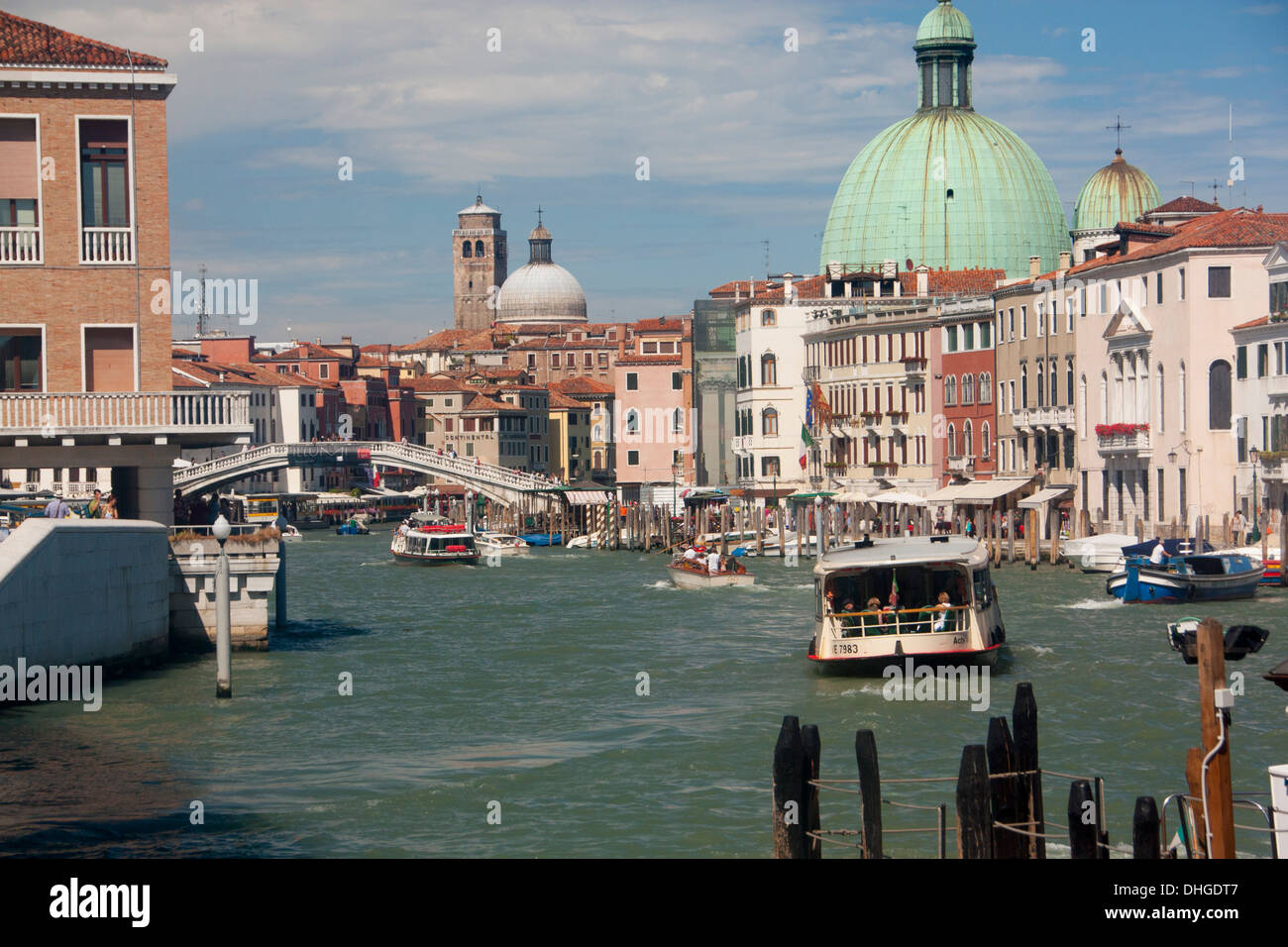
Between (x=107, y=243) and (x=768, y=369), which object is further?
(x=768, y=369)

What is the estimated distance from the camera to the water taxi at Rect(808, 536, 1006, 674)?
67.4 feet

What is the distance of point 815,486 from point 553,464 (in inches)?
1964

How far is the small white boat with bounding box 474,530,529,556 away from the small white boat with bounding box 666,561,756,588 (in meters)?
14.7

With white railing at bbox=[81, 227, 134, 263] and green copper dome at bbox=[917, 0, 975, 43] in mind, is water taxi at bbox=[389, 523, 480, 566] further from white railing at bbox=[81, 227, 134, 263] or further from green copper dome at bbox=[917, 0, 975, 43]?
green copper dome at bbox=[917, 0, 975, 43]

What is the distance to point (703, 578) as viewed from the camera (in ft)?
121

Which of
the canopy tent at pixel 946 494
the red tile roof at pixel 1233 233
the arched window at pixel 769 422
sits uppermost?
the red tile roof at pixel 1233 233

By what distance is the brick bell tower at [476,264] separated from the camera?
506ft

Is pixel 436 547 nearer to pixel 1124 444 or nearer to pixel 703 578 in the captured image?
pixel 703 578

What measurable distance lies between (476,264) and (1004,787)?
145981 mm

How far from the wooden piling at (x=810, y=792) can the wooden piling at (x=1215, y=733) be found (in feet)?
7.16

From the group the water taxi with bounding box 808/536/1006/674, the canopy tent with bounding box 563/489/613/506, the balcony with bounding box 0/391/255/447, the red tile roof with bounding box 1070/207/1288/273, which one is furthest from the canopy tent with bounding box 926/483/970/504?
the balcony with bounding box 0/391/255/447

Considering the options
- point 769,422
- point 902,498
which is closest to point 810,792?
point 902,498

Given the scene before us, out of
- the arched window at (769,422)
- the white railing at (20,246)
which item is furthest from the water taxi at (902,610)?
the arched window at (769,422)

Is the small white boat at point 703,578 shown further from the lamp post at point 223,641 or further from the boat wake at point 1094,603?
the lamp post at point 223,641
